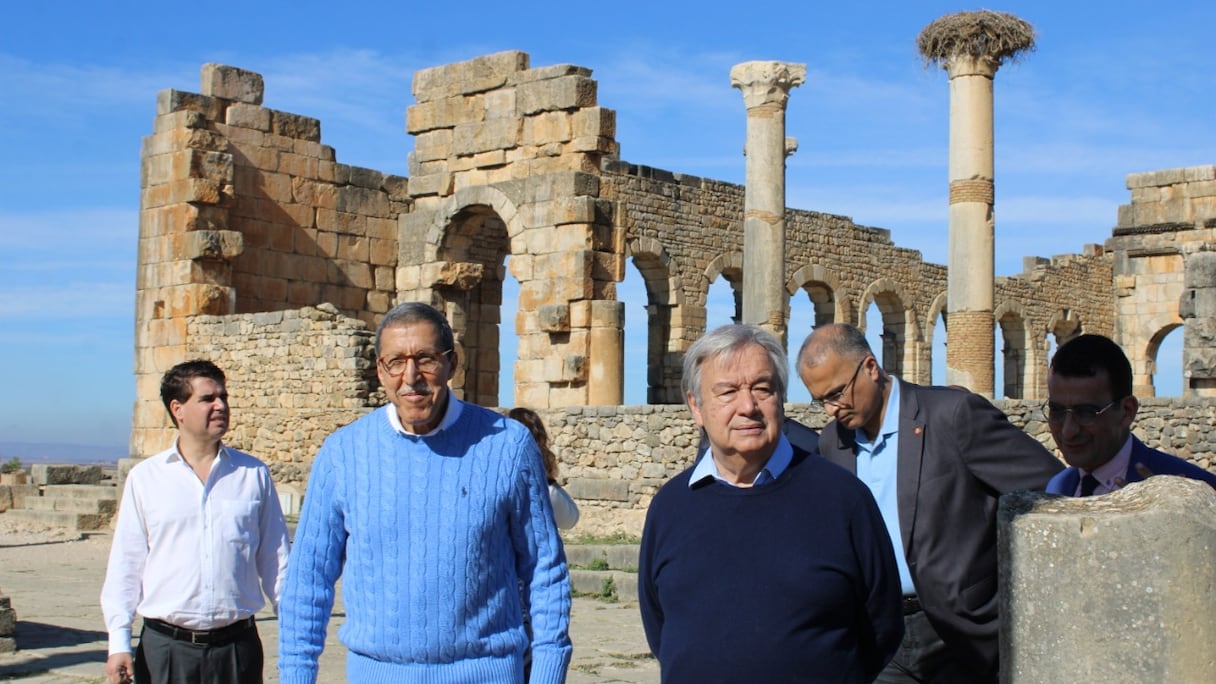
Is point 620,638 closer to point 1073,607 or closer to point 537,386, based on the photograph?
point 1073,607

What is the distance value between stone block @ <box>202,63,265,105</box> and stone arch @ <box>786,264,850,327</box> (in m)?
11.1

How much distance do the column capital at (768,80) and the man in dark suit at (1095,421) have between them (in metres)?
15.9

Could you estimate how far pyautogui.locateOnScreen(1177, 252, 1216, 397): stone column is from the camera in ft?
56.9

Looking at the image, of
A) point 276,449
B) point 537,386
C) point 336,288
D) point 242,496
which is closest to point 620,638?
point 242,496

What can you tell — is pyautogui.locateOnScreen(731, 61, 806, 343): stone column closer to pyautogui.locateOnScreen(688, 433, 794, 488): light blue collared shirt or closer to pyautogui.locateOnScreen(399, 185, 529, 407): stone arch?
pyautogui.locateOnScreen(399, 185, 529, 407): stone arch

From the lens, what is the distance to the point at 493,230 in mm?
21078

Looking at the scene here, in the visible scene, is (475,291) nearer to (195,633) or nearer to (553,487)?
(553,487)

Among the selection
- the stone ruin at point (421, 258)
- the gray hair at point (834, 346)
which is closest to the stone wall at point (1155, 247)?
the stone ruin at point (421, 258)

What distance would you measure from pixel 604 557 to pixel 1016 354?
71.7 ft

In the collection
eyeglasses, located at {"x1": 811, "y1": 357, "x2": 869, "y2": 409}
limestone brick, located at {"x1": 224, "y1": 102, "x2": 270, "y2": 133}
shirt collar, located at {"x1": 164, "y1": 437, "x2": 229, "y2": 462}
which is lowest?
shirt collar, located at {"x1": 164, "y1": 437, "x2": 229, "y2": 462}

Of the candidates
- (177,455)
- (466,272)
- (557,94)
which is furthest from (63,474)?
→ (177,455)

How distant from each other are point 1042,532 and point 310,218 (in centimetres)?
1852

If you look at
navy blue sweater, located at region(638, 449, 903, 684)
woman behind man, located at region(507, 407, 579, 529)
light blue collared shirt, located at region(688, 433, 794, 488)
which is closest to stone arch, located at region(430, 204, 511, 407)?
woman behind man, located at region(507, 407, 579, 529)

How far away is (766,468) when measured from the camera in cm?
332
